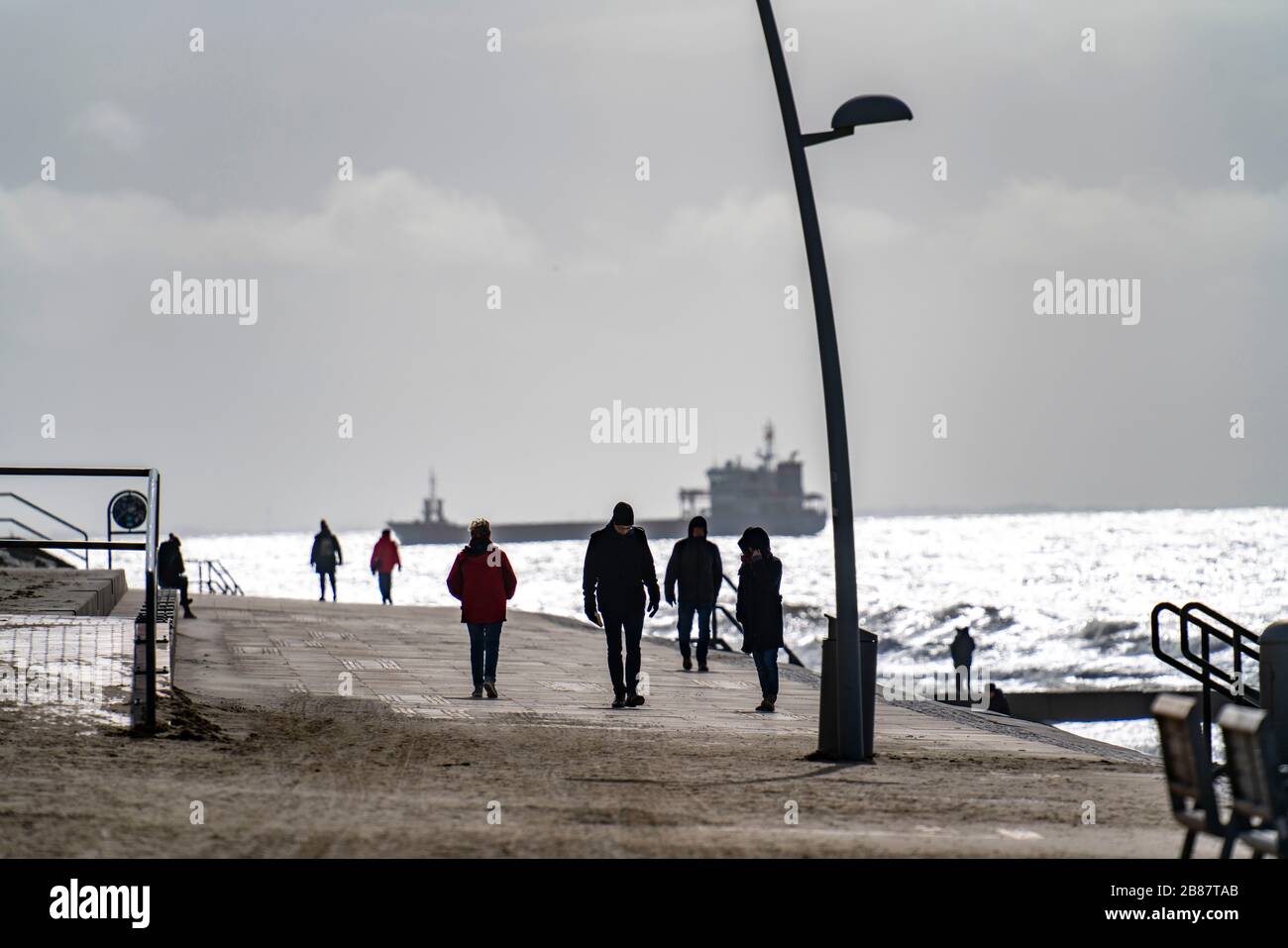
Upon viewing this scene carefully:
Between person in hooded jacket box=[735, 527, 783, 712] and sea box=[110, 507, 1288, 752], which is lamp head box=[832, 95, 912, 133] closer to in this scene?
person in hooded jacket box=[735, 527, 783, 712]

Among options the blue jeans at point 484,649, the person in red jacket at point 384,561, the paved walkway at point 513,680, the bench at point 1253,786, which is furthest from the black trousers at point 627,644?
the person in red jacket at point 384,561

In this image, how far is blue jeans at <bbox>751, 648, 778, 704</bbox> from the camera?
14.5 meters

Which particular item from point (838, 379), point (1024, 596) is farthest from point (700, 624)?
point (1024, 596)

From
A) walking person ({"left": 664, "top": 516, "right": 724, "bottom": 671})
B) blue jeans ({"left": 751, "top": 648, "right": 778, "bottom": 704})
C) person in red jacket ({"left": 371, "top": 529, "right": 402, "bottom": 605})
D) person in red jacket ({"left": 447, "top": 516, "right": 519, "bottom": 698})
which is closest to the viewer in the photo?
person in red jacket ({"left": 447, "top": 516, "right": 519, "bottom": 698})

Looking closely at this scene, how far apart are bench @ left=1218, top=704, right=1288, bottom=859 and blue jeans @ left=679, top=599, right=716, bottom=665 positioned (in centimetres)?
1199

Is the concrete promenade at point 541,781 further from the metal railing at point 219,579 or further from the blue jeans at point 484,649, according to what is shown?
the metal railing at point 219,579

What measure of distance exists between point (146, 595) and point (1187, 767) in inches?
283

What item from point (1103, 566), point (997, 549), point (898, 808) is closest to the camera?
point (898, 808)

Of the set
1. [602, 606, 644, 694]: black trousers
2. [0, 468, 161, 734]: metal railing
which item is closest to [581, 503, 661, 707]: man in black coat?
[602, 606, 644, 694]: black trousers

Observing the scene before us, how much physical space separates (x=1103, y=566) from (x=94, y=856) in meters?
107

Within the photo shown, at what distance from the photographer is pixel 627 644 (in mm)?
13797
